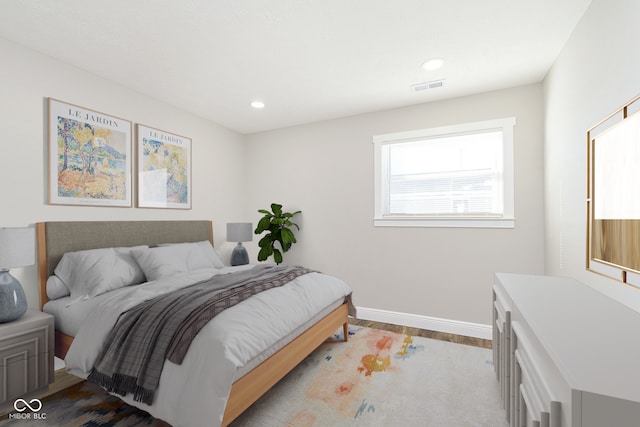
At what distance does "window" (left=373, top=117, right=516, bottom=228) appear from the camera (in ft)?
10.7

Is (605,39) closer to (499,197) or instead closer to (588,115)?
(588,115)

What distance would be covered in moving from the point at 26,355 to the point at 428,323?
11.7 feet

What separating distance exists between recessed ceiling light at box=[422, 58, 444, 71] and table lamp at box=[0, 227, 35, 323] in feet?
10.8

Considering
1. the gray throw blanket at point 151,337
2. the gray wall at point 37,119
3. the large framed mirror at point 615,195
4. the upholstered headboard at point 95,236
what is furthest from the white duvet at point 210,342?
the large framed mirror at point 615,195

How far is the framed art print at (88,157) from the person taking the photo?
8.55 ft

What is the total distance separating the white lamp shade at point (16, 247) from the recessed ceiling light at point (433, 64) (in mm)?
3285

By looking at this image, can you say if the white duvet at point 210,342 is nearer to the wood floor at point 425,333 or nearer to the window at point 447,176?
the wood floor at point 425,333

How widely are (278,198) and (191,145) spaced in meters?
1.38

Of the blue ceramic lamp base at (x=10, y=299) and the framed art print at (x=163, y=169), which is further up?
the framed art print at (x=163, y=169)

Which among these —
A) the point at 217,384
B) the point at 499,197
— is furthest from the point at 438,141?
the point at 217,384

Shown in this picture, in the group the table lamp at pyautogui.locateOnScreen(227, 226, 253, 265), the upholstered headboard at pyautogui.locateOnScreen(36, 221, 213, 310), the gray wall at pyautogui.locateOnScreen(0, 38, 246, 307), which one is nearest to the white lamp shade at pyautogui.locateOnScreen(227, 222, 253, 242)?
the table lamp at pyautogui.locateOnScreen(227, 226, 253, 265)

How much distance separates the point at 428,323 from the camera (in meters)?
3.51

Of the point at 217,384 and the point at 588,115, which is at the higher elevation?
the point at 588,115

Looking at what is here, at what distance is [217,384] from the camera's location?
1.51 m
